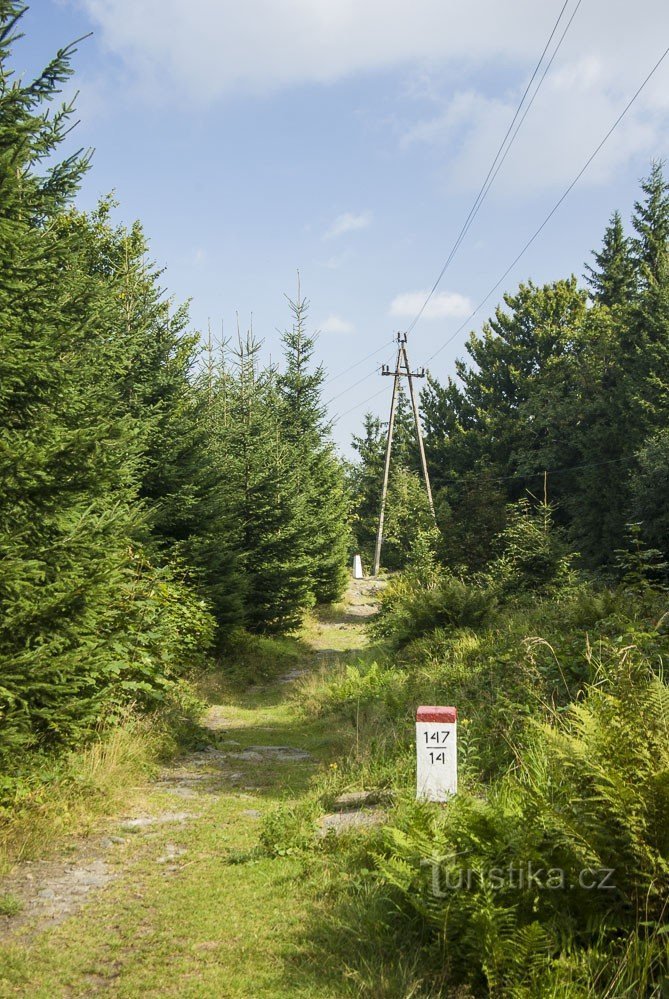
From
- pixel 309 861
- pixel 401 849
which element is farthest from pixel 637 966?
pixel 309 861

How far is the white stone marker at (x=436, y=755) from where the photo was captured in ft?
16.7

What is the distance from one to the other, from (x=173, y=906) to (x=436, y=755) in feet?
6.62

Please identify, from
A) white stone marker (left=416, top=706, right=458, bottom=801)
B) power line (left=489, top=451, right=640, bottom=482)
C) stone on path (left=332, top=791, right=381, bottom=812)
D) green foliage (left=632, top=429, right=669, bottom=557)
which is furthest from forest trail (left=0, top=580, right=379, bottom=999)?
power line (left=489, top=451, right=640, bottom=482)

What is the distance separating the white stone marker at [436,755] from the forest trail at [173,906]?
1.10m

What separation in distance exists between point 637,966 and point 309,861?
2.66 metres

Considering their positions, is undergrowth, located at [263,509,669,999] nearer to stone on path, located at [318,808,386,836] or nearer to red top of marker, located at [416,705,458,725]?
stone on path, located at [318,808,386,836]

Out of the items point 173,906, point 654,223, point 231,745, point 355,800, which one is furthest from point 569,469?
point 173,906

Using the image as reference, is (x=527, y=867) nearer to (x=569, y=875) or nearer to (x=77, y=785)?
(x=569, y=875)

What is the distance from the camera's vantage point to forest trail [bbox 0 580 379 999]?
3.77m

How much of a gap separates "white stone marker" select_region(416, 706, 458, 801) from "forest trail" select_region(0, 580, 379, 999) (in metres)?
1.10

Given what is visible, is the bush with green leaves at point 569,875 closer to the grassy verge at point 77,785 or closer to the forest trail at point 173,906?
the forest trail at point 173,906

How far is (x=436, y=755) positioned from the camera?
5.13m

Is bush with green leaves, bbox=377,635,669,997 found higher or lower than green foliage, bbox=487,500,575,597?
lower

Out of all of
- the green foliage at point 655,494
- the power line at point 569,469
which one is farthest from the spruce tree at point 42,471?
the power line at point 569,469
